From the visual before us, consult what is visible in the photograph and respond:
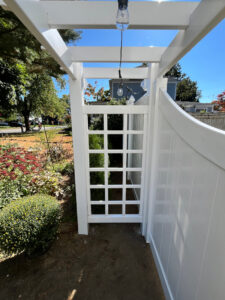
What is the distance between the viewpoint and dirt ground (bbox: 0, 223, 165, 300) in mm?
1579

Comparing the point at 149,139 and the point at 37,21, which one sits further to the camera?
the point at 149,139

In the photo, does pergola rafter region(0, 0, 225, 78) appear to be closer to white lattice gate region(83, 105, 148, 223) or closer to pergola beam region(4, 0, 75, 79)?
pergola beam region(4, 0, 75, 79)

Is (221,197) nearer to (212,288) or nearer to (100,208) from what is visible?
(212,288)

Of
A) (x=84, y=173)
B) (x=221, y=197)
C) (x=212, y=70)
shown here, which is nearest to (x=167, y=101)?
(x=221, y=197)

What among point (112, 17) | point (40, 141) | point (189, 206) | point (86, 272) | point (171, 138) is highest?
point (112, 17)

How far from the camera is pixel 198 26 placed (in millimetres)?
854

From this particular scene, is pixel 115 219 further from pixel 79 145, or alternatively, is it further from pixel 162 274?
pixel 79 145

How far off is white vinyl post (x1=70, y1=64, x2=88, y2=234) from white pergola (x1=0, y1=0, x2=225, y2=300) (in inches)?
0.5

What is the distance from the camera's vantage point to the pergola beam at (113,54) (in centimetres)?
149

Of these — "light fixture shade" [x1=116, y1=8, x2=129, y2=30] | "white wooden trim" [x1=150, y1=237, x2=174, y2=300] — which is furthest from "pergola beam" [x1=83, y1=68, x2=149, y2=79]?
"white wooden trim" [x1=150, y1=237, x2=174, y2=300]

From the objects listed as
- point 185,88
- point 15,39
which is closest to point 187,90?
point 185,88

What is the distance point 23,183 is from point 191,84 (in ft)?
84.6

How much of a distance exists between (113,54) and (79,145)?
117cm

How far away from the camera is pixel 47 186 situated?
3121 mm
